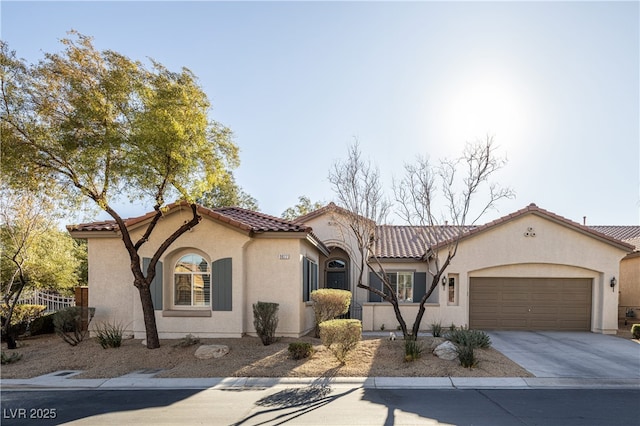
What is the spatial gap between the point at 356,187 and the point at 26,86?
996cm

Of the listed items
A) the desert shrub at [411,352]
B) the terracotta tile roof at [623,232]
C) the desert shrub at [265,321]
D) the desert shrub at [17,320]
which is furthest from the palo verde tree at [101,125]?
the terracotta tile roof at [623,232]

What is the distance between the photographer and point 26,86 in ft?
35.7

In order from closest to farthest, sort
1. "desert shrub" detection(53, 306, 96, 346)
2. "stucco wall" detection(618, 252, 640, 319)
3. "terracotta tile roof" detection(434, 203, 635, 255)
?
"desert shrub" detection(53, 306, 96, 346)
"terracotta tile roof" detection(434, 203, 635, 255)
"stucco wall" detection(618, 252, 640, 319)

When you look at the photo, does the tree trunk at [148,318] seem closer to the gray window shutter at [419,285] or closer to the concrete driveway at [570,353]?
the concrete driveway at [570,353]

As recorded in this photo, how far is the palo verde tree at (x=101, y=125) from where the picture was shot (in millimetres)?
10547

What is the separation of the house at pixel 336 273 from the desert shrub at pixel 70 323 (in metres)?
0.97

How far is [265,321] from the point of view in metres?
12.4

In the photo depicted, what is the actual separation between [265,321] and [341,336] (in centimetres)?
298

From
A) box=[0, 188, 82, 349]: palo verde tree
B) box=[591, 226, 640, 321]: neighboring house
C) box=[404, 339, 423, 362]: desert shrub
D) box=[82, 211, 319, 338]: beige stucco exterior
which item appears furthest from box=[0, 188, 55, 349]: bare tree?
box=[591, 226, 640, 321]: neighboring house

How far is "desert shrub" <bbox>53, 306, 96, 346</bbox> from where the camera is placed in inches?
501

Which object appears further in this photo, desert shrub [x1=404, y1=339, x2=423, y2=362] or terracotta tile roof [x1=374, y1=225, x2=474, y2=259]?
terracotta tile roof [x1=374, y1=225, x2=474, y2=259]

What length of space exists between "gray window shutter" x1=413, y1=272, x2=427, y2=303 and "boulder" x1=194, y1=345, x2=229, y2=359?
34.4ft

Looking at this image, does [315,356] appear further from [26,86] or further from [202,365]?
[26,86]

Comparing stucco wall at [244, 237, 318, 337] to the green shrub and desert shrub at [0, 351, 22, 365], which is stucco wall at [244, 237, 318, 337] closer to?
desert shrub at [0, 351, 22, 365]
